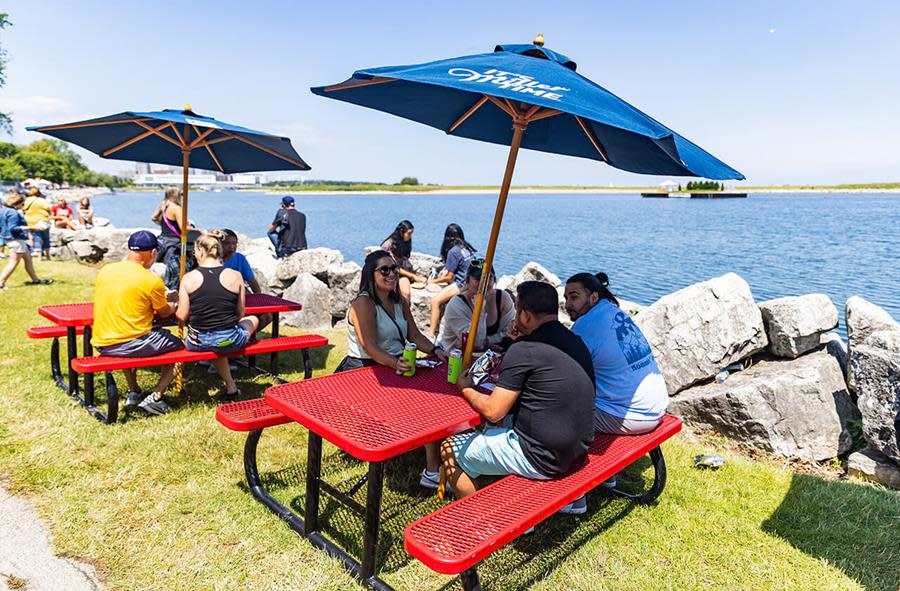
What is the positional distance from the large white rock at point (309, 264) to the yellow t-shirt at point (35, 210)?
692cm

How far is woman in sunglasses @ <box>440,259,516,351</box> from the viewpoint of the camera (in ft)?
16.1

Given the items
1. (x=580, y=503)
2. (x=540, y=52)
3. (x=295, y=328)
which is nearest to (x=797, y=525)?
(x=580, y=503)

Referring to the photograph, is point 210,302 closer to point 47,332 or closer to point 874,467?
point 47,332

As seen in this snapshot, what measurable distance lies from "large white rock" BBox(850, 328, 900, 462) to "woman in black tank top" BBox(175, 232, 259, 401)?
579cm

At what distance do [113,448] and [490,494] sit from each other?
10.5 feet

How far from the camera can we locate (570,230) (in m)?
36.6

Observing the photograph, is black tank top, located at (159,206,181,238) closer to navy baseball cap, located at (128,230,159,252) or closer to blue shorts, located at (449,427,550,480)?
navy baseball cap, located at (128,230,159,252)

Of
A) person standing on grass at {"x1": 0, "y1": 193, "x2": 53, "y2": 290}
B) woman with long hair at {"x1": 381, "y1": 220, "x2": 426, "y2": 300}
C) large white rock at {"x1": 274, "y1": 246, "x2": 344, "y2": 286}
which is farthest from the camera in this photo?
person standing on grass at {"x1": 0, "y1": 193, "x2": 53, "y2": 290}

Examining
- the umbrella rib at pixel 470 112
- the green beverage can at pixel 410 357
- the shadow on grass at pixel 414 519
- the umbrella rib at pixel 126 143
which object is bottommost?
the shadow on grass at pixel 414 519

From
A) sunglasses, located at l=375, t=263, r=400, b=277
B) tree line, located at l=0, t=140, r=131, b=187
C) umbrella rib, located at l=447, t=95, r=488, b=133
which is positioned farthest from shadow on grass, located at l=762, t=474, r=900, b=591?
tree line, located at l=0, t=140, r=131, b=187

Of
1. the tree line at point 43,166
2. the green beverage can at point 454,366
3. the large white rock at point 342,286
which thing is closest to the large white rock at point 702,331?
the green beverage can at point 454,366

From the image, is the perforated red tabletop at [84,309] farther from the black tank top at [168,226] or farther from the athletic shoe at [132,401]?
the black tank top at [168,226]

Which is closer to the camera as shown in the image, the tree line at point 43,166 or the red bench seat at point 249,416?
the red bench seat at point 249,416

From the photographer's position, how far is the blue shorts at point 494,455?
314cm
